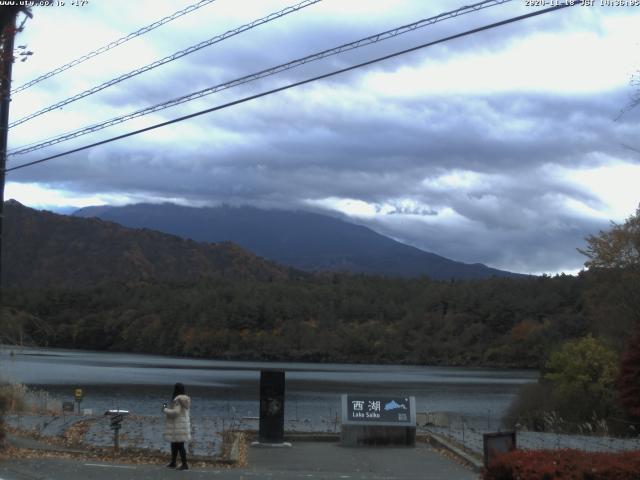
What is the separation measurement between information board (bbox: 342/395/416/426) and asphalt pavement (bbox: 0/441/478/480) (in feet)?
2.09

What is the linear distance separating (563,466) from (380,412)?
967cm

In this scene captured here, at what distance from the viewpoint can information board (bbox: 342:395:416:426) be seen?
19.6 meters

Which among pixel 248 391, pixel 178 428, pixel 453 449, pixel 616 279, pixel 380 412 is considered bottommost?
pixel 453 449

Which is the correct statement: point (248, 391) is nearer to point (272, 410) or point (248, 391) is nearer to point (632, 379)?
point (632, 379)

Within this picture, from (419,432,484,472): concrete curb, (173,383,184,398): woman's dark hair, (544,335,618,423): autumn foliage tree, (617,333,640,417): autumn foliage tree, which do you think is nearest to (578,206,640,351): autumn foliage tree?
(544,335,618,423): autumn foliage tree

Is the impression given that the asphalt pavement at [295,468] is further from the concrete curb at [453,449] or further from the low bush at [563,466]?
the low bush at [563,466]

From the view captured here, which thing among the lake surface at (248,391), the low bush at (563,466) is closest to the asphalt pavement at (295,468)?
the low bush at (563,466)

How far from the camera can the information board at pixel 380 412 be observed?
19562mm

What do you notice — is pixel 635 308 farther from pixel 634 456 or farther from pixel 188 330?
pixel 188 330

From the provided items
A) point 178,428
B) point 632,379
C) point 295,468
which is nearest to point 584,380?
point 632,379

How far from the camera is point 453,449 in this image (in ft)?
61.7

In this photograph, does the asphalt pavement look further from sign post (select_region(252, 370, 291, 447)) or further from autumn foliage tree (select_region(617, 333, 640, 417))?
autumn foliage tree (select_region(617, 333, 640, 417))

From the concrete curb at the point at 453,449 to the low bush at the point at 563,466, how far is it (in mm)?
4951

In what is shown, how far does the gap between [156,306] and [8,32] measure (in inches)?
5626
